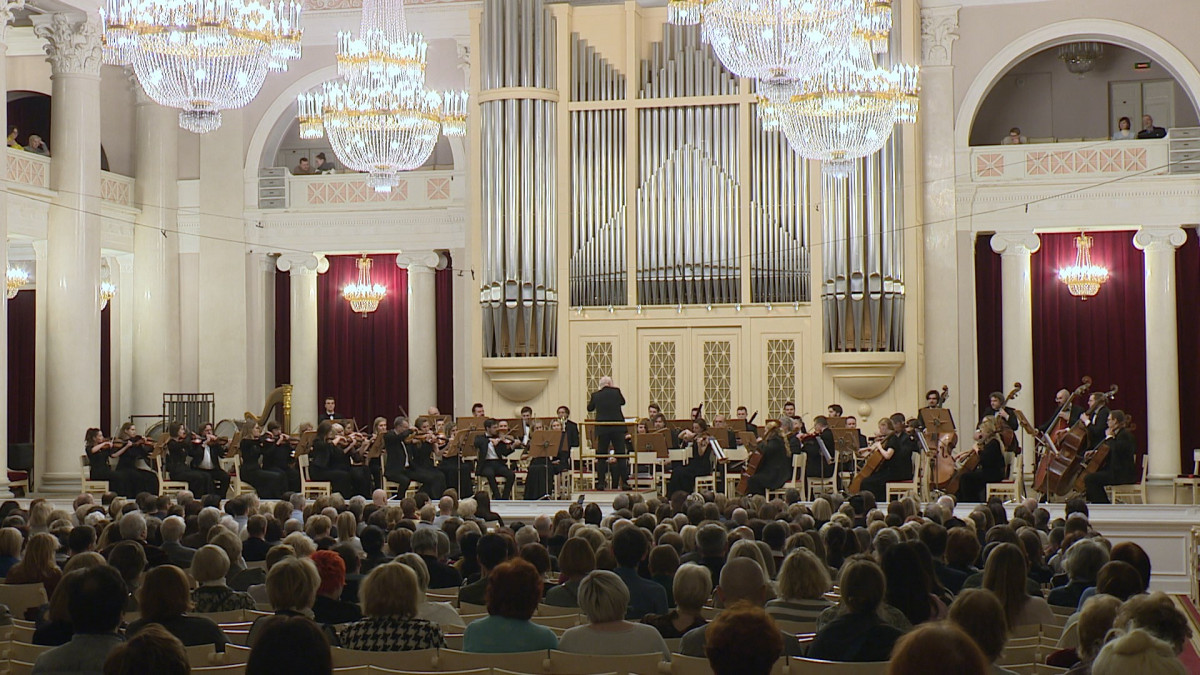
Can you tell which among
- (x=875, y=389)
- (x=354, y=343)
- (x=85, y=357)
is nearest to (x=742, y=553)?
(x=875, y=389)

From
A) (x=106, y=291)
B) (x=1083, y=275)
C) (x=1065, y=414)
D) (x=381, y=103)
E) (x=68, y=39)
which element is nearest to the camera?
(x=381, y=103)

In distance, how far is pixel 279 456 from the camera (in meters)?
14.9

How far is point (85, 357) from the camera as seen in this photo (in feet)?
53.8

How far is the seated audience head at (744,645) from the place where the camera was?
3.23 meters

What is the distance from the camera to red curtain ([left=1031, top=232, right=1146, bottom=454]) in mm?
18047

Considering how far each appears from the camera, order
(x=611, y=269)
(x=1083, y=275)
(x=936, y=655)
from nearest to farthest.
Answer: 1. (x=936, y=655)
2. (x=1083, y=275)
3. (x=611, y=269)

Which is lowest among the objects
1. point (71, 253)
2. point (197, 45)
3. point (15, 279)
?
point (15, 279)

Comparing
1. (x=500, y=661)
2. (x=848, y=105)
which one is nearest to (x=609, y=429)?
(x=848, y=105)

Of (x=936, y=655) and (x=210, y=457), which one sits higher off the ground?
(x=936, y=655)

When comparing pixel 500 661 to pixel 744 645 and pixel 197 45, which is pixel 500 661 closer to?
pixel 744 645

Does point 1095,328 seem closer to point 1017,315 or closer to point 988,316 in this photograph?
point 988,316

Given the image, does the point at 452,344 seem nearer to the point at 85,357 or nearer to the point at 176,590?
the point at 85,357

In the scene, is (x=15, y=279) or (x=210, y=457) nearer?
(x=210, y=457)

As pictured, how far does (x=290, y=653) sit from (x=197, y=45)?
7493 millimetres
